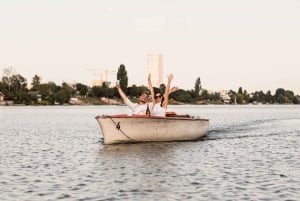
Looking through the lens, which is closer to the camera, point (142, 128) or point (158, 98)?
point (142, 128)

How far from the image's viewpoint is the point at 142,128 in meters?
33.9

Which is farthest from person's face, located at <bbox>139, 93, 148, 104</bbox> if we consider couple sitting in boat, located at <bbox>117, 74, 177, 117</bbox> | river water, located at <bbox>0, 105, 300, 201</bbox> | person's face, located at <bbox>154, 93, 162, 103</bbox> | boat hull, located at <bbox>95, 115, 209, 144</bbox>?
river water, located at <bbox>0, 105, 300, 201</bbox>

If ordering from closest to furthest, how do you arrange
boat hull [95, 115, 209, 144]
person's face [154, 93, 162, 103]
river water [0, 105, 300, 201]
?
river water [0, 105, 300, 201], boat hull [95, 115, 209, 144], person's face [154, 93, 162, 103]

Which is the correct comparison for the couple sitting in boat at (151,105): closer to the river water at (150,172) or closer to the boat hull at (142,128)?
the boat hull at (142,128)

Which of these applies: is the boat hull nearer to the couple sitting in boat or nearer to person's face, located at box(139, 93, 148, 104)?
the couple sitting in boat

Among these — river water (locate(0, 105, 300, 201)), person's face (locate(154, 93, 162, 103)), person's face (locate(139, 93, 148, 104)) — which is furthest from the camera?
person's face (locate(154, 93, 162, 103))

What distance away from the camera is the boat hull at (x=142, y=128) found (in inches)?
1286

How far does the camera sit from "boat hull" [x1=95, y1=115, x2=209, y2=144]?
32656mm

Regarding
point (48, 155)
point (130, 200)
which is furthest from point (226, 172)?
point (48, 155)

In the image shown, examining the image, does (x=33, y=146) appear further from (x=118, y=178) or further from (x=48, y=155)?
(x=118, y=178)

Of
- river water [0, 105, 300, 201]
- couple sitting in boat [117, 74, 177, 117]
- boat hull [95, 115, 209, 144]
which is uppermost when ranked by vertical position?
couple sitting in boat [117, 74, 177, 117]

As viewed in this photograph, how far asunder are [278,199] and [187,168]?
7.78 m

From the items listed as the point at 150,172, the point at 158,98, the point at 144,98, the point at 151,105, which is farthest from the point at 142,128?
the point at 150,172

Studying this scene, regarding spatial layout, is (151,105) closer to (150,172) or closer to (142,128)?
(142,128)
